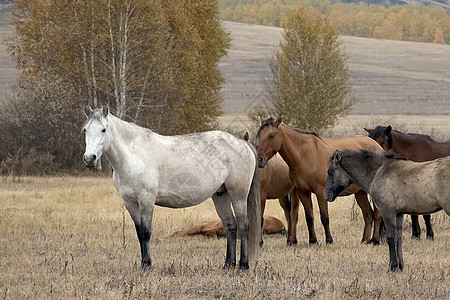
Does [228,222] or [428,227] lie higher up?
[228,222]

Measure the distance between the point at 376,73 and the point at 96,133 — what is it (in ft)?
271

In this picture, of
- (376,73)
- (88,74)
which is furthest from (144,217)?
(376,73)

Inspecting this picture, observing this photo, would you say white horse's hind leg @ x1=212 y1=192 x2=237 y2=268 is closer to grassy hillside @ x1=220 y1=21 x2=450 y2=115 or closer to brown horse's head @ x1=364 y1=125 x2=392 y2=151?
brown horse's head @ x1=364 y1=125 x2=392 y2=151

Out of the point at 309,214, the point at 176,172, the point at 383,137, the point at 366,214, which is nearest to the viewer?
the point at 176,172

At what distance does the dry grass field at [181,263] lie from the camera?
7.96m

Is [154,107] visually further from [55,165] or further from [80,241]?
[80,241]

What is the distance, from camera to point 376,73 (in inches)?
3484

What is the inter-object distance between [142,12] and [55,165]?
6657mm

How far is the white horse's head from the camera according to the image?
28.4ft

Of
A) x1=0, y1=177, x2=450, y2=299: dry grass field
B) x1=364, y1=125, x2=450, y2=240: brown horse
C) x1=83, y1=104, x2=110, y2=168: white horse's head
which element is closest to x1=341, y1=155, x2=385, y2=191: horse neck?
x1=0, y1=177, x2=450, y2=299: dry grass field

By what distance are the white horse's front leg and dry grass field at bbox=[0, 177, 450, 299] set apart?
0.80ft

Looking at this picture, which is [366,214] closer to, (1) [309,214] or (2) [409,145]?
(1) [309,214]

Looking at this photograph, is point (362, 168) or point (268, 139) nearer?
point (362, 168)

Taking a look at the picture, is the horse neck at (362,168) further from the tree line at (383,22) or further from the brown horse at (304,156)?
the tree line at (383,22)
